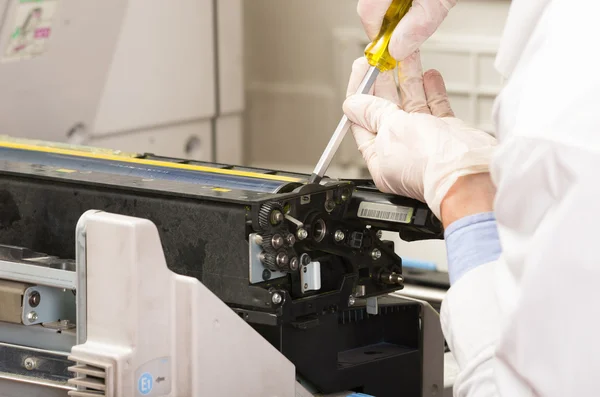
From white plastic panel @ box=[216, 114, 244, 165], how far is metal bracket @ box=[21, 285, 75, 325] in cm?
150

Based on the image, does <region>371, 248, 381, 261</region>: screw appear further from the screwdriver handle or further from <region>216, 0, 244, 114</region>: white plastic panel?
<region>216, 0, 244, 114</region>: white plastic panel

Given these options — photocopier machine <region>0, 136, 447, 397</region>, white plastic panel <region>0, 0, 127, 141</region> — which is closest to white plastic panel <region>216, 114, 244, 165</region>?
white plastic panel <region>0, 0, 127, 141</region>

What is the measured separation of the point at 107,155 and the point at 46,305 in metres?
0.36

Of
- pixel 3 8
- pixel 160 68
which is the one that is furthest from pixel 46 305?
pixel 160 68

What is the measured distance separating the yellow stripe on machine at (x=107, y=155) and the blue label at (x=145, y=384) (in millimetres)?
362

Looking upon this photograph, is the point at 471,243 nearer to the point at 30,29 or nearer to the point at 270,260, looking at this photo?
the point at 270,260

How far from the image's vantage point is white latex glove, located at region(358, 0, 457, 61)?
4.68 ft

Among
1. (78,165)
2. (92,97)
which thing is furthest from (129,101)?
(78,165)

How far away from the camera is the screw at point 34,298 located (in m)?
1.30

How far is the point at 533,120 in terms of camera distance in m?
0.87

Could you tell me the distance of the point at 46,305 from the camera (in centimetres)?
132

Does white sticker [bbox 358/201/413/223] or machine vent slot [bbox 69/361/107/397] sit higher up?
white sticker [bbox 358/201/413/223]

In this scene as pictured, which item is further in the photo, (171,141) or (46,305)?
(171,141)

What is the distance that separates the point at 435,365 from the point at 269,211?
0.45 m
